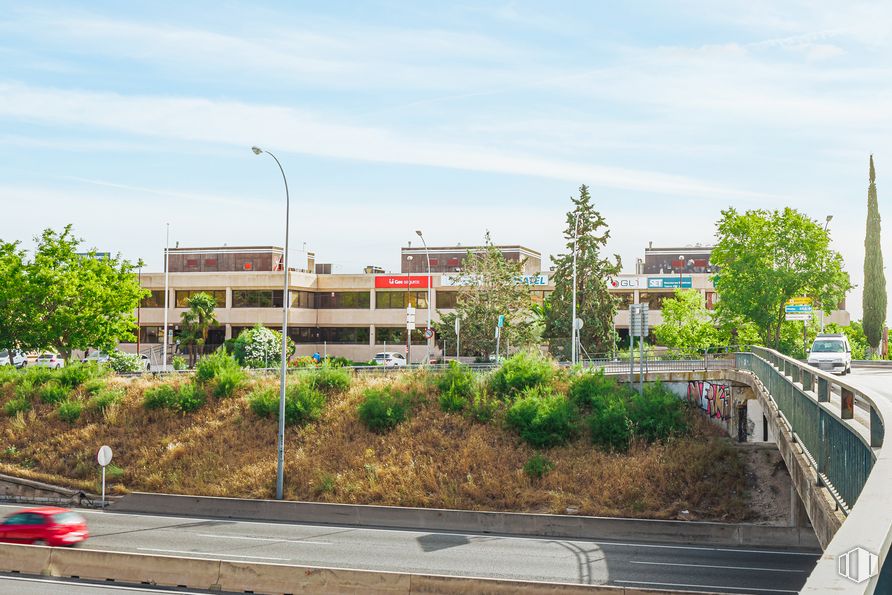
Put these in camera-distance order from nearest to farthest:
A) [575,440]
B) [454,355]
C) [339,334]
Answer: [575,440] < [454,355] < [339,334]

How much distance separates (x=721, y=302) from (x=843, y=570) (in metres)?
53.9

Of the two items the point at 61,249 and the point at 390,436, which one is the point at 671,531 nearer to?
the point at 390,436

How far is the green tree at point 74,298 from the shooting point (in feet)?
169

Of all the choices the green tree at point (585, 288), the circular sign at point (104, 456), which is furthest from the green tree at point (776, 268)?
the circular sign at point (104, 456)

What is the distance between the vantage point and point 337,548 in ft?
83.7

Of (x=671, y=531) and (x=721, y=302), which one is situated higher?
(x=721, y=302)

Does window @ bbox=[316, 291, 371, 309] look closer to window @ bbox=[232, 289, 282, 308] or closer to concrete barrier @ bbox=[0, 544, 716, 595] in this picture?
window @ bbox=[232, 289, 282, 308]

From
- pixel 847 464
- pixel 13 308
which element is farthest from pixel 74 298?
pixel 847 464

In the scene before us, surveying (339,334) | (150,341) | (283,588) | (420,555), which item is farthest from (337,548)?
(150,341)

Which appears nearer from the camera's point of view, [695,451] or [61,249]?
[695,451]

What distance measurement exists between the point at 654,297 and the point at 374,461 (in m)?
53.7

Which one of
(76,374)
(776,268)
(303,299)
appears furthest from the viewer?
(303,299)

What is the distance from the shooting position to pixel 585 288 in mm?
A: 60219

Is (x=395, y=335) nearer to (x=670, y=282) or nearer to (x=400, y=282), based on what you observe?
(x=400, y=282)
